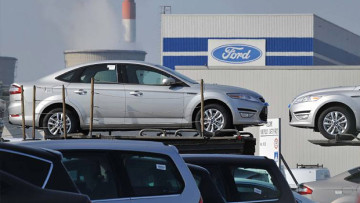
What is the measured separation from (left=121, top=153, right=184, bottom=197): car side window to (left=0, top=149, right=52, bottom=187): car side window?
223 centimetres

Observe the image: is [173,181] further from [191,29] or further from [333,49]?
[333,49]

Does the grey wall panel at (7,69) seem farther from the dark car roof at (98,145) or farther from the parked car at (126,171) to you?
the parked car at (126,171)

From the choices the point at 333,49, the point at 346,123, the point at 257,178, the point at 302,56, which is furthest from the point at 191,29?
the point at 257,178

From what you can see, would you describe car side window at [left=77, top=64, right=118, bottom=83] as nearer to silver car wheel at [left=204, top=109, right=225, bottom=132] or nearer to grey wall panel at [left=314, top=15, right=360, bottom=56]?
silver car wheel at [left=204, top=109, right=225, bottom=132]

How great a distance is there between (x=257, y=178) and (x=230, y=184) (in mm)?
519

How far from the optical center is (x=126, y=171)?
804 centimetres

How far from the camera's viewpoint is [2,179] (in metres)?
5.38

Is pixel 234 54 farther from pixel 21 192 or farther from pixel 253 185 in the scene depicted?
pixel 21 192

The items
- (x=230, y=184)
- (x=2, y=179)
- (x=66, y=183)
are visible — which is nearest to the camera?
(x=2, y=179)

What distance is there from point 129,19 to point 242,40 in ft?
267

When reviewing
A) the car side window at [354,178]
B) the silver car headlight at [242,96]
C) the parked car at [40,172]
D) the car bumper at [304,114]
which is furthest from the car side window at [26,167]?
the car bumper at [304,114]

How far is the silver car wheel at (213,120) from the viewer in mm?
16344

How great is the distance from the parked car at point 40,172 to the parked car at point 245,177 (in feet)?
15.0

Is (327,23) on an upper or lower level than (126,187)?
upper
